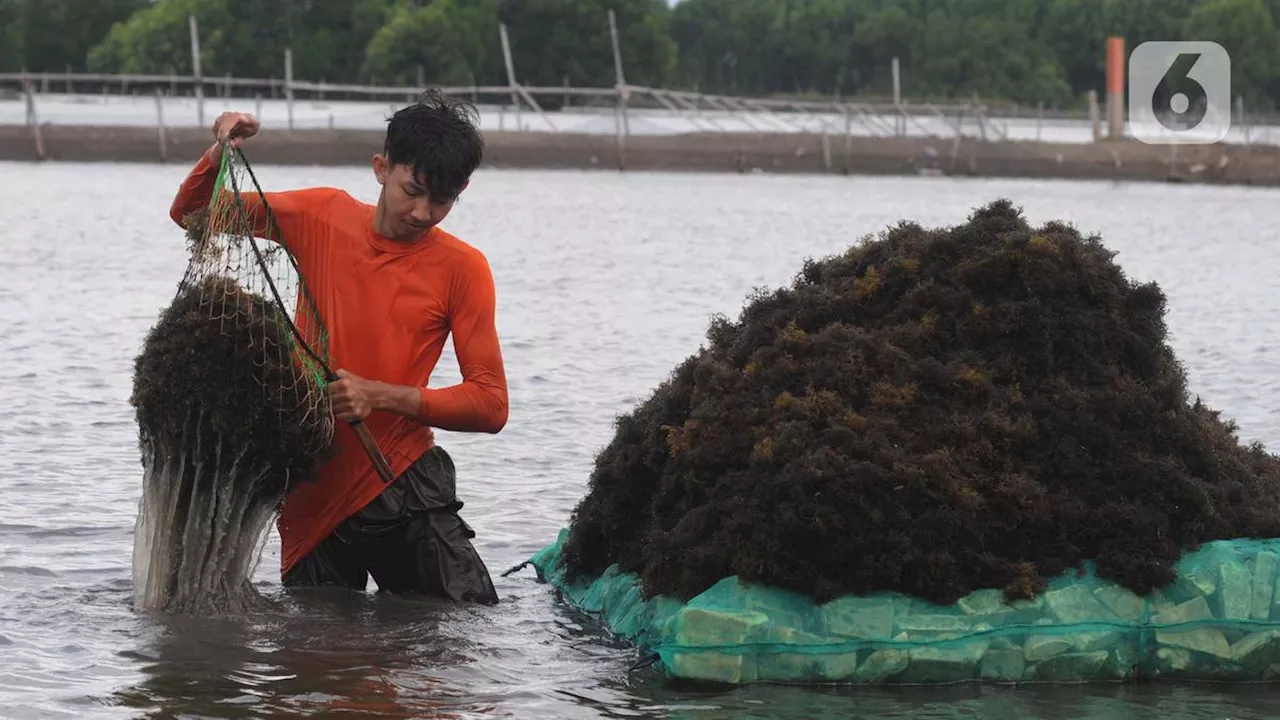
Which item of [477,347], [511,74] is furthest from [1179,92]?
[477,347]

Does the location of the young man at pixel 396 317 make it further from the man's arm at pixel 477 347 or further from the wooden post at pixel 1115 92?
the wooden post at pixel 1115 92

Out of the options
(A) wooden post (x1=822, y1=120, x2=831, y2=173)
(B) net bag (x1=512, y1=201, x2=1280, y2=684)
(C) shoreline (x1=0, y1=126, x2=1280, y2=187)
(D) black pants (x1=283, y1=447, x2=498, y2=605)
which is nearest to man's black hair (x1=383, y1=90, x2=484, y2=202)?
(D) black pants (x1=283, y1=447, x2=498, y2=605)

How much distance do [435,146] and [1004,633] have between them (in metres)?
2.47

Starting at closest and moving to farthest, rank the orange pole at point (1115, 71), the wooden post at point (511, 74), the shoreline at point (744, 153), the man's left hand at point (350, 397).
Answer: the man's left hand at point (350, 397)
the shoreline at point (744, 153)
the wooden post at point (511, 74)
the orange pole at point (1115, 71)

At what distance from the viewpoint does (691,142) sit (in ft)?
254

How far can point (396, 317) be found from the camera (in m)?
6.90

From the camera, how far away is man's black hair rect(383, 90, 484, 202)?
6734mm

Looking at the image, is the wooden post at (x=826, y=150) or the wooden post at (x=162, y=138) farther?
the wooden post at (x=826, y=150)

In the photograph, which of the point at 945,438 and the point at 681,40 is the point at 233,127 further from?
the point at 681,40

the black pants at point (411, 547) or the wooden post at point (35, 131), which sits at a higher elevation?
the wooden post at point (35, 131)

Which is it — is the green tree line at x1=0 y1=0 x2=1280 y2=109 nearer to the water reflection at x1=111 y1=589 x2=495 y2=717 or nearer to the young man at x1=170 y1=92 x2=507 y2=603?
the water reflection at x1=111 y1=589 x2=495 y2=717

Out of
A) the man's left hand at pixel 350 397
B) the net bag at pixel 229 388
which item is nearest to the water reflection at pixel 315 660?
the net bag at pixel 229 388

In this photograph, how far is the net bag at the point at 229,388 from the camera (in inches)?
266

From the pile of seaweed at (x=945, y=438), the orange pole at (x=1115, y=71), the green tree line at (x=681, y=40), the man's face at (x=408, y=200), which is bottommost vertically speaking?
the pile of seaweed at (x=945, y=438)
